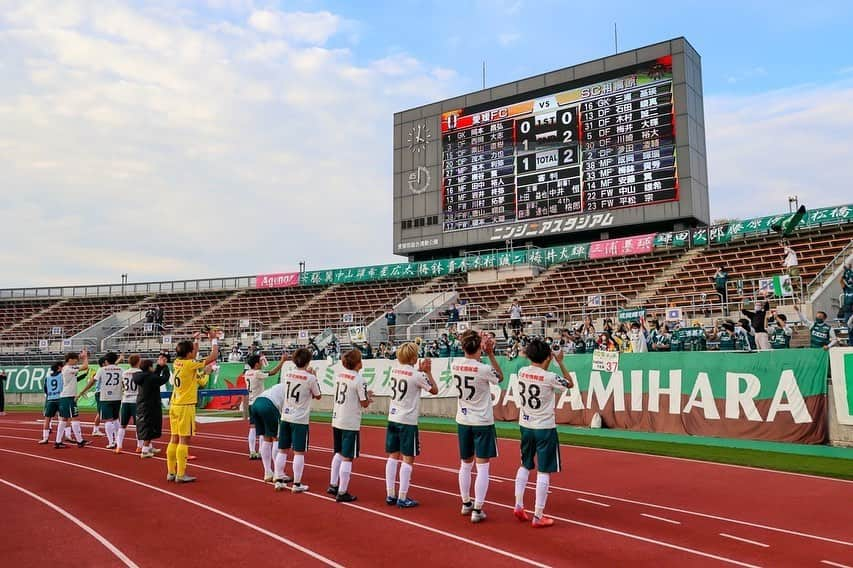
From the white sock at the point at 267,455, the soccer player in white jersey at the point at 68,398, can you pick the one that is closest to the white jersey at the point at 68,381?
the soccer player in white jersey at the point at 68,398

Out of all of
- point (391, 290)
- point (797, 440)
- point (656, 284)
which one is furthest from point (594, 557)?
point (391, 290)

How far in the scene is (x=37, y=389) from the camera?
118 feet

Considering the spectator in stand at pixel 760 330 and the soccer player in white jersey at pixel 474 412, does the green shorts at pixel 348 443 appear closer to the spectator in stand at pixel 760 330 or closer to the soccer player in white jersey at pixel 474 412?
the soccer player in white jersey at pixel 474 412

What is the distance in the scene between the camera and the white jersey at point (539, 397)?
827cm

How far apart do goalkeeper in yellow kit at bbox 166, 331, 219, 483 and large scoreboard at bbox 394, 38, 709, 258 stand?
1042 inches

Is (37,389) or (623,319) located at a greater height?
(623,319)

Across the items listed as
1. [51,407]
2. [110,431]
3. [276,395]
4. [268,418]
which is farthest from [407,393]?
[51,407]

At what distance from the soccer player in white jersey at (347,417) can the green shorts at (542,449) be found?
244 centimetres

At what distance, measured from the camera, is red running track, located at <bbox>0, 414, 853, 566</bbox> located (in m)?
6.98

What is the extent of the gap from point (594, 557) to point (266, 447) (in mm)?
6264

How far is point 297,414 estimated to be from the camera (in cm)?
1033

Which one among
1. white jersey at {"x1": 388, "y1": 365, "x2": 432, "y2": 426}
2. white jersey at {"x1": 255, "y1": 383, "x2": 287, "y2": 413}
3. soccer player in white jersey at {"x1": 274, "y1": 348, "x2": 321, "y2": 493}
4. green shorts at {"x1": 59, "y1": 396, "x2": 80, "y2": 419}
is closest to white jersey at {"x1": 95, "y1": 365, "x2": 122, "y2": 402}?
green shorts at {"x1": 59, "y1": 396, "x2": 80, "y2": 419}

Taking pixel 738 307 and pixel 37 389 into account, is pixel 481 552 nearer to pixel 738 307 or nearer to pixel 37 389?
pixel 738 307

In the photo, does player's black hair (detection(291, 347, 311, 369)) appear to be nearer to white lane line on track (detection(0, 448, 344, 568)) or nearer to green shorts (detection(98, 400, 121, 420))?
white lane line on track (detection(0, 448, 344, 568))
